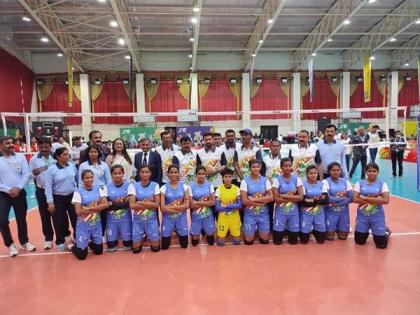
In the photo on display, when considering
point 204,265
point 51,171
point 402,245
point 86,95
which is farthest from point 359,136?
point 86,95

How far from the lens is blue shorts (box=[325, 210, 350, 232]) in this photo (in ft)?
14.3

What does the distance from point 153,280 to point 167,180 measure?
1.73 metres

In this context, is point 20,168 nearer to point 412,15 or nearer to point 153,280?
point 153,280

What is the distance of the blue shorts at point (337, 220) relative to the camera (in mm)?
4367

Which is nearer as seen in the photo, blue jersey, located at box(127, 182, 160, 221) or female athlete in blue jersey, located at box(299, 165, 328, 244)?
blue jersey, located at box(127, 182, 160, 221)

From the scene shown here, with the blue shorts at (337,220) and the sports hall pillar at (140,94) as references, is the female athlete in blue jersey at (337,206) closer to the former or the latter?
the blue shorts at (337,220)

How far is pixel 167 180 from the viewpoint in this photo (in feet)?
15.7

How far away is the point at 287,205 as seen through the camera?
4355mm

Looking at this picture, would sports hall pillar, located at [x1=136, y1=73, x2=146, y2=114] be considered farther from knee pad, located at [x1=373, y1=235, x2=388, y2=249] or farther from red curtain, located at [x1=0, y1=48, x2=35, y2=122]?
knee pad, located at [x1=373, y1=235, x2=388, y2=249]

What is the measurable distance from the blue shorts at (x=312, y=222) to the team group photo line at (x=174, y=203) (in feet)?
0.04

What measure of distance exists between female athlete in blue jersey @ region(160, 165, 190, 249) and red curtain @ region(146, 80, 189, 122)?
1808 centimetres

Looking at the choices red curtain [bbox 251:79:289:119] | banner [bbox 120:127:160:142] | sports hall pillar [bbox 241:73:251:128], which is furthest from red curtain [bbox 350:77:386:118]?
banner [bbox 120:127:160:142]

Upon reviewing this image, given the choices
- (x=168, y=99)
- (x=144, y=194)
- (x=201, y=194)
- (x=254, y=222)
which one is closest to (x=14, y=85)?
(x=168, y=99)

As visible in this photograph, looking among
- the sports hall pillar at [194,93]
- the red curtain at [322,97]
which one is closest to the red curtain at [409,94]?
the red curtain at [322,97]
